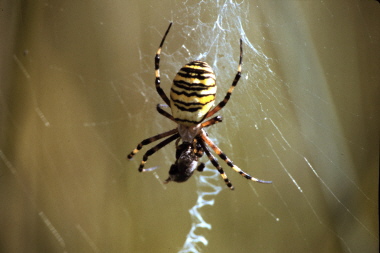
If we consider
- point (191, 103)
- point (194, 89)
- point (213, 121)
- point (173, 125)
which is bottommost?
point (173, 125)

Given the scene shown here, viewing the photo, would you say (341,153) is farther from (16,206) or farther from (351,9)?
(16,206)

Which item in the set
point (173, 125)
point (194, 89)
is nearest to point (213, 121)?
point (194, 89)

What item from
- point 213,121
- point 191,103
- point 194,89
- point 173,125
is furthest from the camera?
point 173,125

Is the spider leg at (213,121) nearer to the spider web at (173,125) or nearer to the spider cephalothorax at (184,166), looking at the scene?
the spider cephalothorax at (184,166)

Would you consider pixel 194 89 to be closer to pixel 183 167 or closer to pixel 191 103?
pixel 191 103

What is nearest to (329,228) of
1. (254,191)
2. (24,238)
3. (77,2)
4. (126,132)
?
(254,191)
